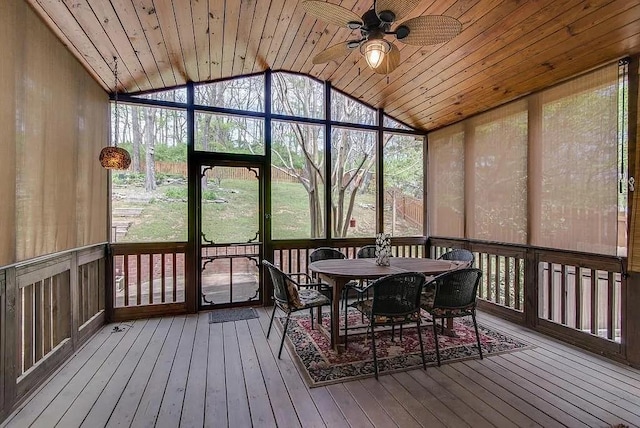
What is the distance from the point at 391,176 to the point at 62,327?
15.3 feet

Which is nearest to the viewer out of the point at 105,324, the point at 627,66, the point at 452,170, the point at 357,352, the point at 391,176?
A: the point at 627,66

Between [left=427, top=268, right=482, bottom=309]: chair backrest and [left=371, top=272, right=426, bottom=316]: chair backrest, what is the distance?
218 millimetres

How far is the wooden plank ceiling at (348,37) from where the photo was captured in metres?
2.58

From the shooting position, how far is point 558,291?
148 inches

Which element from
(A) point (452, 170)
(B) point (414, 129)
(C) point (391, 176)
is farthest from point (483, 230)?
(B) point (414, 129)

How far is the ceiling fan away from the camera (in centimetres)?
211

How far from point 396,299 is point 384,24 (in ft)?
7.15

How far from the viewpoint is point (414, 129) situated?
213 inches

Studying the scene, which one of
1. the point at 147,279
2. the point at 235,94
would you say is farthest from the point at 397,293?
the point at 235,94

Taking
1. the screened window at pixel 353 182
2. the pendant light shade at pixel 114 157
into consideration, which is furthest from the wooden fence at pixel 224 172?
Result: the screened window at pixel 353 182

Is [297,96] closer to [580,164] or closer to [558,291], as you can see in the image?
[580,164]

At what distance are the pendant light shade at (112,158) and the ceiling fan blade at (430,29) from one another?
117 inches

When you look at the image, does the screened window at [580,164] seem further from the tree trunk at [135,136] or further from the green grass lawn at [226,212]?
the tree trunk at [135,136]

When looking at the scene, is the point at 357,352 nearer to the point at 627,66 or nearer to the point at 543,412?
the point at 543,412
